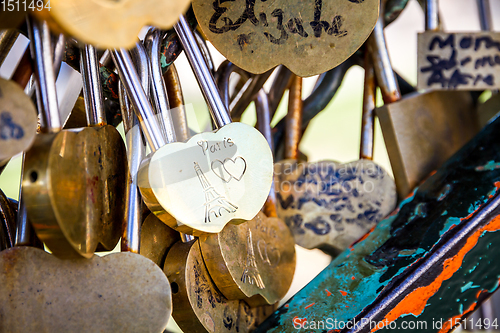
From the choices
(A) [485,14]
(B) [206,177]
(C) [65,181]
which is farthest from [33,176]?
(A) [485,14]

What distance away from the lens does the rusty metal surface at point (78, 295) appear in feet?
1.03

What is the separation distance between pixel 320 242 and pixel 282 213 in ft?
0.24

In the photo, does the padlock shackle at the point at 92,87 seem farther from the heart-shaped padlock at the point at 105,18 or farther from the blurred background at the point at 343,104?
the blurred background at the point at 343,104

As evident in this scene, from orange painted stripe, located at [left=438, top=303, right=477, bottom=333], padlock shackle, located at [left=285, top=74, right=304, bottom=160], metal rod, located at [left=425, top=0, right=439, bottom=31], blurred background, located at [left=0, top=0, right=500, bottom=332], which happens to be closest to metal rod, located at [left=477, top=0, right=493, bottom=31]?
blurred background, located at [left=0, top=0, right=500, bottom=332]

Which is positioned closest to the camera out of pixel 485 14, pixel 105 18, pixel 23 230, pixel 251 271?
pixel 105 18

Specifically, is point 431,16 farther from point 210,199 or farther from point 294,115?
point 210,199

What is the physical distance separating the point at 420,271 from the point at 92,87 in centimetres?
37

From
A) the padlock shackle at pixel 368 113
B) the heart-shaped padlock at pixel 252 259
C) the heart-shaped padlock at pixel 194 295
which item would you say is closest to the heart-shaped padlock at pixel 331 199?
the padlock shackle at pixel 368 113

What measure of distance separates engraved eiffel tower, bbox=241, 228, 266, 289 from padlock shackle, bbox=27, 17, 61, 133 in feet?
0.76

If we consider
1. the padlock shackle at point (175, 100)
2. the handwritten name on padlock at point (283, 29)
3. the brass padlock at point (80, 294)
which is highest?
the handwritten name on padlock at point (283, 29)

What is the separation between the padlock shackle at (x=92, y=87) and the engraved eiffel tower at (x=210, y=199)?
0.31ft

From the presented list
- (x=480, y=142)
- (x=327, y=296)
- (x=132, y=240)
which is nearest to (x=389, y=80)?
(x=480, y=142)

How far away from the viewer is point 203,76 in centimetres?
40

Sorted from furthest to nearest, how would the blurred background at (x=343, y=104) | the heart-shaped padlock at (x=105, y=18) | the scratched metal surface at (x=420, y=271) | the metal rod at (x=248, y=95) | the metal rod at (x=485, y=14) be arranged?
the blurred background at (x=343, y=104) < the metal rod at (x=485, y=14) < the metal rod at (x=248, y=95) < the scratched metal surface at (x=420, y=271) < the heart-shaped padlock at (x=105, y=18)
